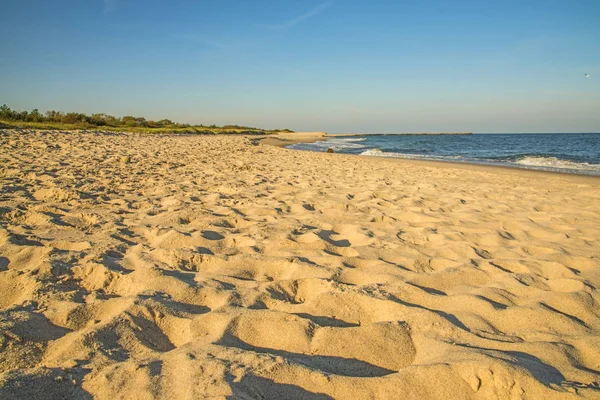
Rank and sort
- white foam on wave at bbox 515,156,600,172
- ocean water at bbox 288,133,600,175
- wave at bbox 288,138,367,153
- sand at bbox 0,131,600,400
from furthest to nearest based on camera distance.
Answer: wave at bbox 288,138,367,153, ocean water at bbox 288,133,600,175, white foam on wave at bbox 515,156,600,172, sand at bbox 0,131,600,400

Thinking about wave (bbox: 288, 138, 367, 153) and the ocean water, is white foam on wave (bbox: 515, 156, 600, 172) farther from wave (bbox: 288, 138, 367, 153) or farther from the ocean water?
wave (bbox: 288, 138, 367, 153)

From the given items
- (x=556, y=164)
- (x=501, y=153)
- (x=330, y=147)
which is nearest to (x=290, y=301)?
(x=556, y=164)

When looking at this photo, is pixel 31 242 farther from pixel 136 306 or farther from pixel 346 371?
pixel 346 371

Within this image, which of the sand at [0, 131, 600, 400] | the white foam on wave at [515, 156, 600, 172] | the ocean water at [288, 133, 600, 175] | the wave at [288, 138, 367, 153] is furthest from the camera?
the wave at [288, 138, 367, 153]

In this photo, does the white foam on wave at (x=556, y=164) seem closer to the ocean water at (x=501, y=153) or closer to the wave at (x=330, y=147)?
the ocean water at (x=501, y=153)

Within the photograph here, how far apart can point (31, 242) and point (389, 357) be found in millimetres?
2786

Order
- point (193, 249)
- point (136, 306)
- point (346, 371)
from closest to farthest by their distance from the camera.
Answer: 1. point (346, 371)
2. point (136, 306)
3. point (193, 249)

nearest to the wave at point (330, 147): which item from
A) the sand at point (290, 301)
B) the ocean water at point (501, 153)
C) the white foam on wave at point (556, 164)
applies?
the ocean water at point (501, 153)

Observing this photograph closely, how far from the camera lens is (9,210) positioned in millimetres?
3586

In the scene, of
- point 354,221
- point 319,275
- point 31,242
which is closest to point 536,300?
point 319,275

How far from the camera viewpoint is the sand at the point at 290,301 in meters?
1.41

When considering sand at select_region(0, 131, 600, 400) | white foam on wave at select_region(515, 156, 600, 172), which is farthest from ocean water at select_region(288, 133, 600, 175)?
sand at select_region(0, 131, 600, 400)

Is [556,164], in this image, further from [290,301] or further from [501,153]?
[290,301]

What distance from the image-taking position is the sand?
4.63 feet
